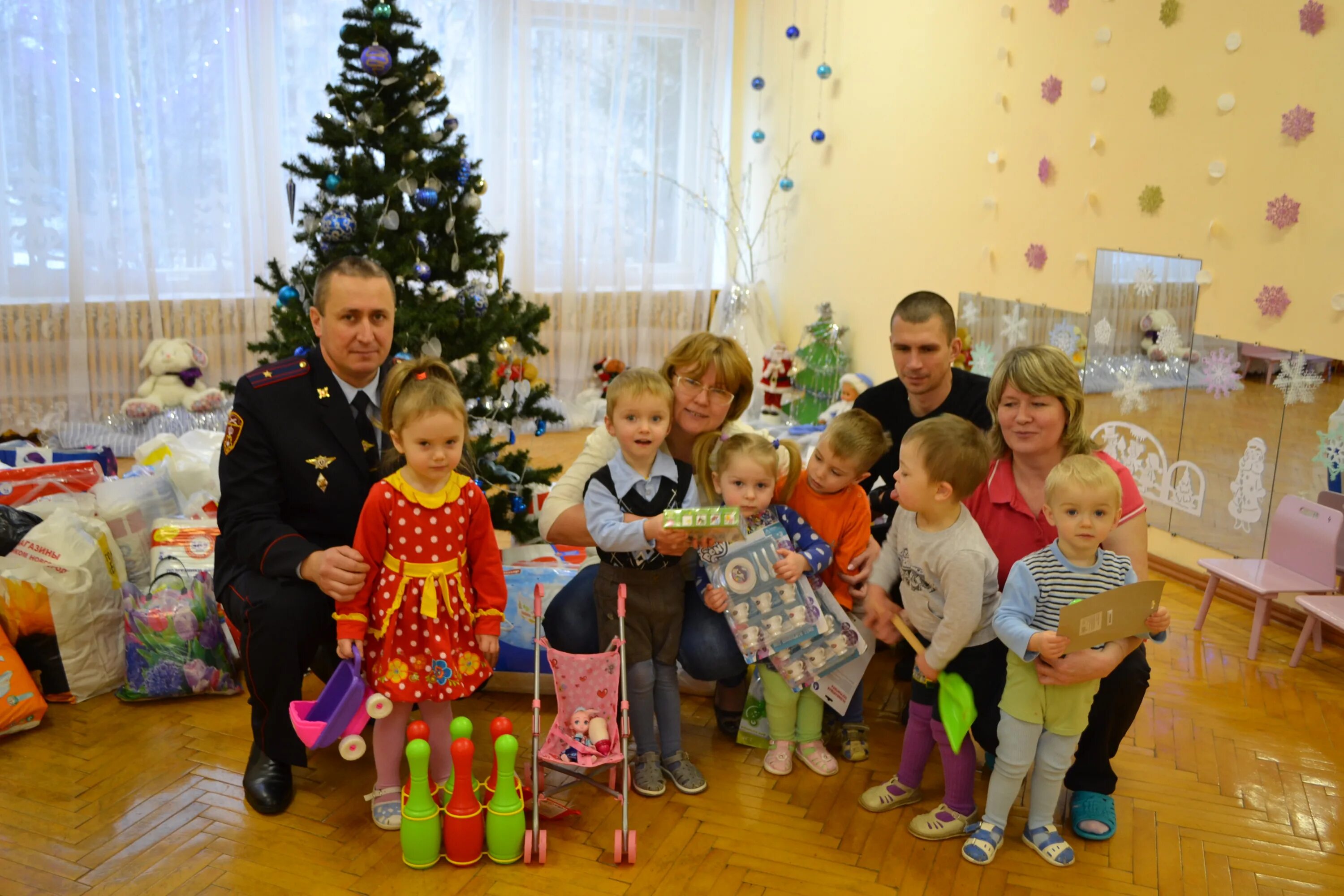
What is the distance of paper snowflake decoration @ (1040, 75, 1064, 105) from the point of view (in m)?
4.96

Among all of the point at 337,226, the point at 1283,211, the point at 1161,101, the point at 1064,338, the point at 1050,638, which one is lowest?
the point at 1050,638

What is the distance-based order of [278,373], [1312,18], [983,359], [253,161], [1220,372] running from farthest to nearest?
[253,161]
[983,359]
[1220,372]
[1312,18]
[278,373]

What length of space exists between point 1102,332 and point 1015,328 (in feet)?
1.90

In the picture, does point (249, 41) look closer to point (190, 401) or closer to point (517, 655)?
point (190, 401)

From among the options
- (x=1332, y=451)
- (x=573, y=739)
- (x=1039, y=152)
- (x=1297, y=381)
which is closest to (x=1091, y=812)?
(x=573, y=739)

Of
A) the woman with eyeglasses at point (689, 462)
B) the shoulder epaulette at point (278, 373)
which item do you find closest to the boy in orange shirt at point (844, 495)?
the woman with eyeglasses at point (689, 462)

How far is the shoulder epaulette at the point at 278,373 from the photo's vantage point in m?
2.90

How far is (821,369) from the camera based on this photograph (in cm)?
684

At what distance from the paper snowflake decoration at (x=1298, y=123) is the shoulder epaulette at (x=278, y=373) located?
12.1 feet

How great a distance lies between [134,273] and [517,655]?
4.54 metres

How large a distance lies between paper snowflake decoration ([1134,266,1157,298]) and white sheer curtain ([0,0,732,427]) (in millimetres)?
3795

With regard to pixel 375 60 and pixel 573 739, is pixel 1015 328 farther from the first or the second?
pixel 573 739

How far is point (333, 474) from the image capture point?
2.90m

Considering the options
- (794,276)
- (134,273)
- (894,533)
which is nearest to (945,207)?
(794,276)
